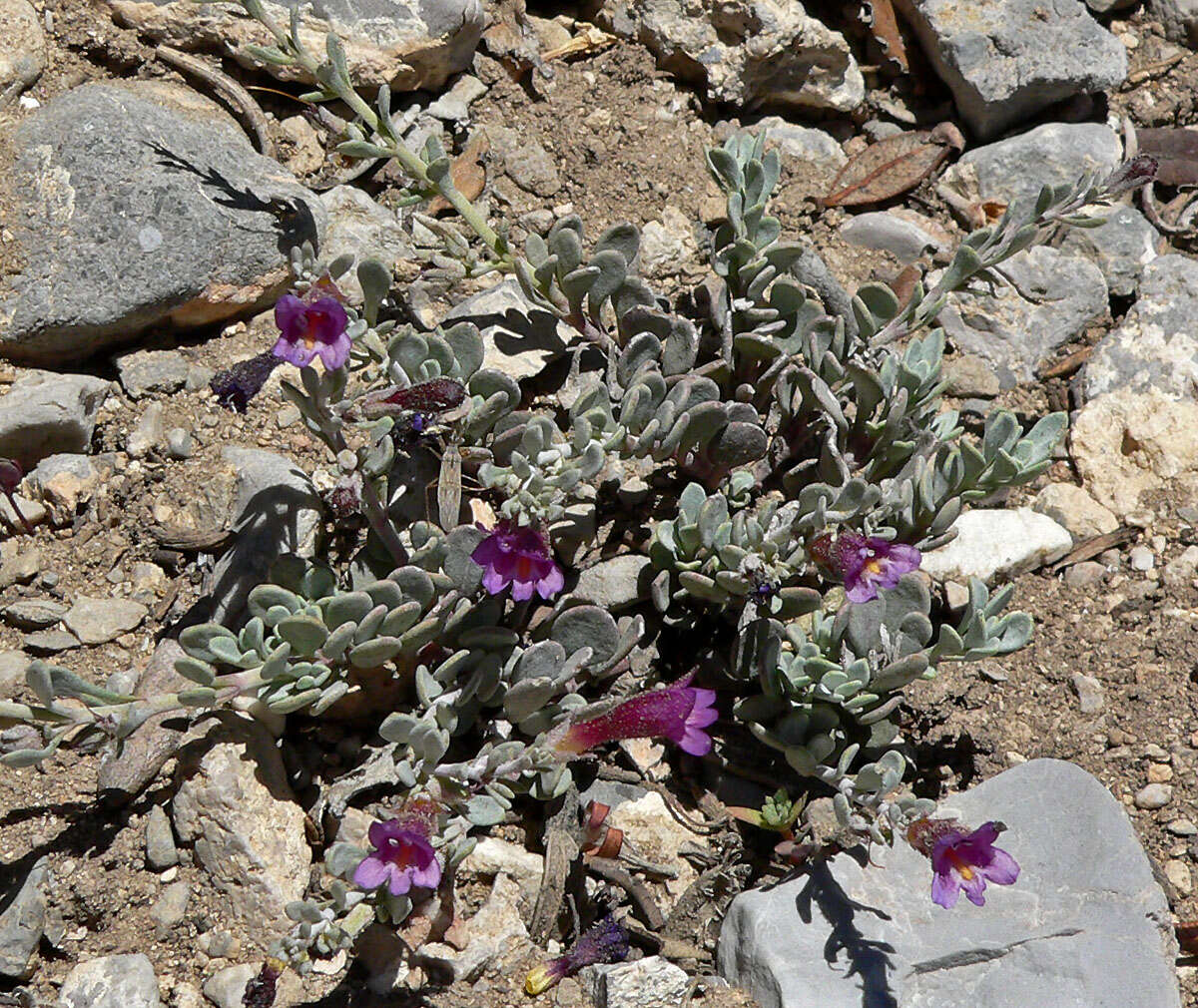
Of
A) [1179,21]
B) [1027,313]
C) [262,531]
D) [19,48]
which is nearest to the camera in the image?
[262,531]

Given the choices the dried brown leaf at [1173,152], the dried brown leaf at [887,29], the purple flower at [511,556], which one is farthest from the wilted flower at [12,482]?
the dried brown leaf at [1173,152]

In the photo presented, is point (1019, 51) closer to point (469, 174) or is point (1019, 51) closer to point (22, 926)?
point (469, 174)

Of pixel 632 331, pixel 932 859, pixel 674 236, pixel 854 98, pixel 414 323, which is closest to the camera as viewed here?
pixel 932 859

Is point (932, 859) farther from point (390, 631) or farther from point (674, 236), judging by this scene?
point (674, 236)

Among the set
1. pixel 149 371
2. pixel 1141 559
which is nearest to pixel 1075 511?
pixel 1141 559

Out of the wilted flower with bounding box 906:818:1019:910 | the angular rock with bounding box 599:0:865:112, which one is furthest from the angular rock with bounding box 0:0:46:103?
the wilted flower with bounding box 906:818:1019:910

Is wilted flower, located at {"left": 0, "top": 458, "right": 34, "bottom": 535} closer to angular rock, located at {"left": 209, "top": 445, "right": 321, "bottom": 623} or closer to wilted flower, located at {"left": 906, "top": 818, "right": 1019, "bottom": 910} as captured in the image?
angular rock, located at {"left": 209, "top": 445, "right": 321, "bottom": 623}

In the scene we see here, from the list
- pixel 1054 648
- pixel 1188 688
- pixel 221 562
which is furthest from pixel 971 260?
pixel 221 562
